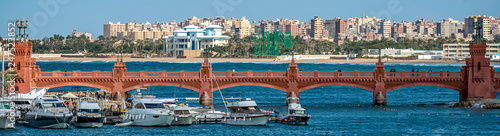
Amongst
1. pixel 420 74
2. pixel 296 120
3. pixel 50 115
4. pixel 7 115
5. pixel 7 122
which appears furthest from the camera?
pixel 420 74

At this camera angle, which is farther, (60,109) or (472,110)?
(472,110)

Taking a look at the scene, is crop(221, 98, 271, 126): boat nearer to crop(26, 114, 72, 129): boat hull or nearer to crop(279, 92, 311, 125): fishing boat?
crop(279, 92, 311, 125): fishing boat

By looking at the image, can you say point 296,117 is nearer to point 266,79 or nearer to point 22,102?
point 266,79

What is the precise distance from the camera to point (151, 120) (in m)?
64.7

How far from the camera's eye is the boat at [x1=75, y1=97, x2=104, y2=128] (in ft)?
207

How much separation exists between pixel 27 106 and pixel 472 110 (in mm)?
40622

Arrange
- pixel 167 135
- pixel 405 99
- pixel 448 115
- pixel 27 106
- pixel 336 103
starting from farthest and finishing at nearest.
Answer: pixel 405 99
pixel 336 103
pixel 448 115
pixel 27 106
pixel 167 135

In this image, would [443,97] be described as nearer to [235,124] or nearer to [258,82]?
[258,82]

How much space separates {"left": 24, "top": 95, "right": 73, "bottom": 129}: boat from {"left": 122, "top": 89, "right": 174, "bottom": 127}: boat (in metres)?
5.17

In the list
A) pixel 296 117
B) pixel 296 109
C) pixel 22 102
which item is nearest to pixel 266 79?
pixel 296 109

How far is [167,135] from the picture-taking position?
6172 centimetres

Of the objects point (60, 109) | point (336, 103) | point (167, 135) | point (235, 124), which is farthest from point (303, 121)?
point (336, 103)

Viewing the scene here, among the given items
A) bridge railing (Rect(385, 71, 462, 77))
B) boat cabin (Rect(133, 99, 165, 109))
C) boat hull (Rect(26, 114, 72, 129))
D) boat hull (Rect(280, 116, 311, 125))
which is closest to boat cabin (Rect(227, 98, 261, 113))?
boat hull (Rect(280, 116, 311, 125))

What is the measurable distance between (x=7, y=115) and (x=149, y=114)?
1013 cm
